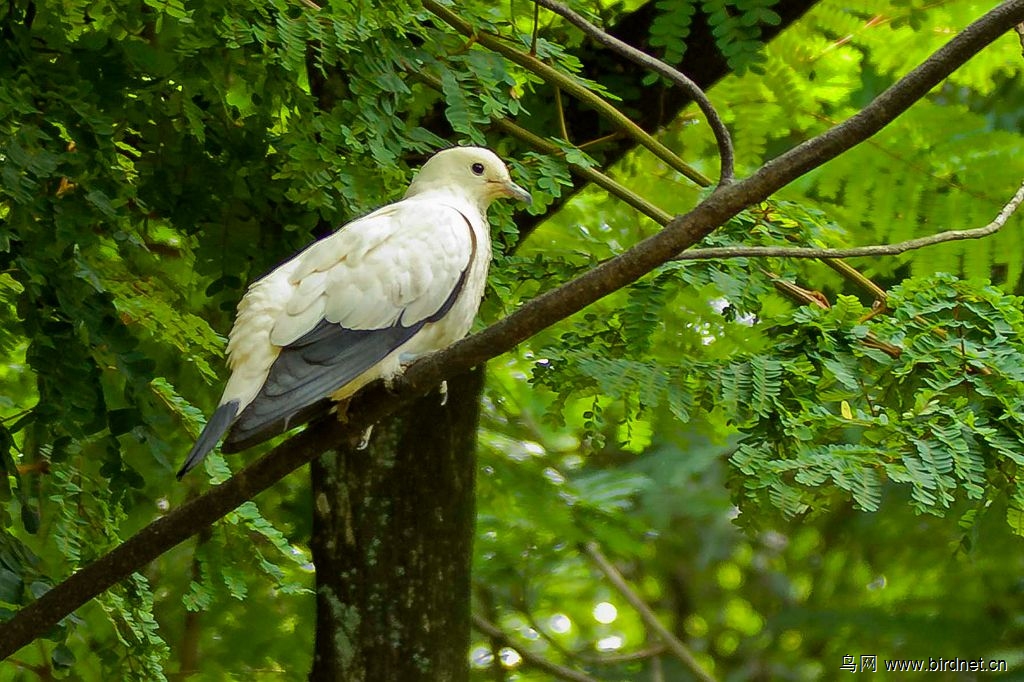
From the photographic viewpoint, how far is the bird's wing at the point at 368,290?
3.35 m

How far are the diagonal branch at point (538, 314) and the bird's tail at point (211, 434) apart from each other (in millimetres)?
126

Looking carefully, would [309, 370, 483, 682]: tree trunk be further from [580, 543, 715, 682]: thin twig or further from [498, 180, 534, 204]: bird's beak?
[580, 543, 715, 682]: thin twig

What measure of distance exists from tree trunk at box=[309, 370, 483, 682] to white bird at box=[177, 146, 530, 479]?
0.66 metres

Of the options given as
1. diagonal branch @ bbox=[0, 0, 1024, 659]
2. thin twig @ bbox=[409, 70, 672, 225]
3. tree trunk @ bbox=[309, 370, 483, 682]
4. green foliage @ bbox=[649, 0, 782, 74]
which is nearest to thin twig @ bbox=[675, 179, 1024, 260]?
diagonal branch @ bbox=[0, 0, 1024, 659]

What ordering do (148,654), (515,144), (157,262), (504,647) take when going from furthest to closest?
(504,647), (157,262), (515,144), (148,654)

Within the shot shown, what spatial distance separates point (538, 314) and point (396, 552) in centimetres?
173

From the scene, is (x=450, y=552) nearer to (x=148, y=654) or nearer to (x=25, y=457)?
(x=148, y=654)

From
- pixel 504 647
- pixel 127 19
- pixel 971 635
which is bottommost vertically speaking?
pixel 504 647

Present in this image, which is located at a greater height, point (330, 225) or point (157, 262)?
point (330, 225)

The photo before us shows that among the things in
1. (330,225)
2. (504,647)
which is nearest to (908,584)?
(504,647)

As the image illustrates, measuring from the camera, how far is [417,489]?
13.9 feet

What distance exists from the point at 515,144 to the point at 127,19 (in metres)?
1.36

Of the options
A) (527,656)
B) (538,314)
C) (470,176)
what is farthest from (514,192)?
(527,656)

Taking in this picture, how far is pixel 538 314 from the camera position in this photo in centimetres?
265
